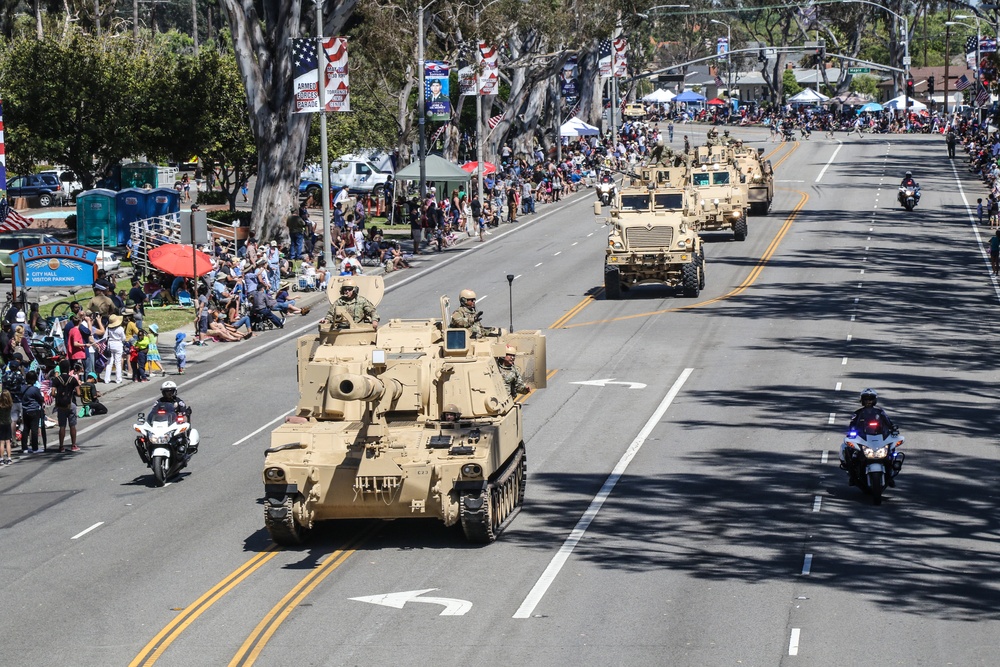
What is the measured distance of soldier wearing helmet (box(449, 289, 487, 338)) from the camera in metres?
21.4

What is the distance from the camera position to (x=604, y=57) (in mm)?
81562

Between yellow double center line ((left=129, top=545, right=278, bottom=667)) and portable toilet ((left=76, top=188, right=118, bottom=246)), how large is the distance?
34.5 m

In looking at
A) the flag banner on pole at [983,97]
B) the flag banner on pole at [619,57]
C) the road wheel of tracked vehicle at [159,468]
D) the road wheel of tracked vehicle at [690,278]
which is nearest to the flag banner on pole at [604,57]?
the flag banner on pole at [619,57]

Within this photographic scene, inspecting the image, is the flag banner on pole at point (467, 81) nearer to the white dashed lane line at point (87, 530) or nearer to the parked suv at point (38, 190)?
the parked suv at point (38, 190)

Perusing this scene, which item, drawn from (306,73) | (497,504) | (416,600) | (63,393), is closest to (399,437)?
(497,504)

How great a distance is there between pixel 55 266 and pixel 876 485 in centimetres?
1807

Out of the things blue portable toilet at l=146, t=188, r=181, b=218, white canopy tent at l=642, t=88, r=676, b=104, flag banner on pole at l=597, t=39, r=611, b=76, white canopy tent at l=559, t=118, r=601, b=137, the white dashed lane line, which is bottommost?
the white dashed lane line

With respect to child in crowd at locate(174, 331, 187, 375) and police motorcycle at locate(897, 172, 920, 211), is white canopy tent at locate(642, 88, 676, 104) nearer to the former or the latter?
police motorcycle at locate(897, 172, 920, 211)

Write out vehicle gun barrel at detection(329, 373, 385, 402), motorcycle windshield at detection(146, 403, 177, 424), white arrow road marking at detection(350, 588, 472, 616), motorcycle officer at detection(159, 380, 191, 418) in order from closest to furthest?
white arrow road marking at detection(350, 588, 472, 616) → vehicle gun barrel at detection(329, 373, 385, 402) → motorcycle windshield at detection(146, 403, 177, 424) → motorcycle officer at detection(159, 380, 191, 418)

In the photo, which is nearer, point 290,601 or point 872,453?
point 290,601

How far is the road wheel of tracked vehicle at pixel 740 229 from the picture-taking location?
5309 cm

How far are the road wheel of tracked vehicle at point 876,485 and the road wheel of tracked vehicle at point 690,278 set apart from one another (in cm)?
2014

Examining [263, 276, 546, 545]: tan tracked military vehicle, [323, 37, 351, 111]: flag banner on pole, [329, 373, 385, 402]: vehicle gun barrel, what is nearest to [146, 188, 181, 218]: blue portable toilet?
[323, 37, 351, 111]: flag banner on pole

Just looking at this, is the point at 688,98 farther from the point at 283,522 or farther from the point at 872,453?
the point at 283,522
